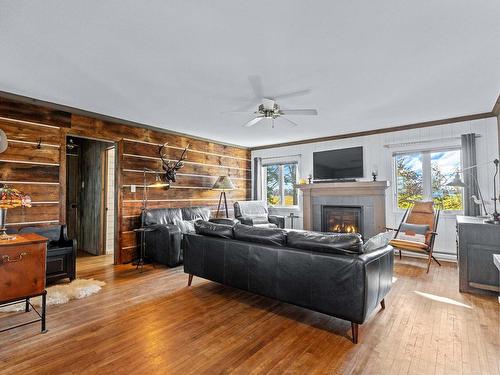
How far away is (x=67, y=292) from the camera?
320 cm

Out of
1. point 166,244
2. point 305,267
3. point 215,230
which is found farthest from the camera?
point 166,244

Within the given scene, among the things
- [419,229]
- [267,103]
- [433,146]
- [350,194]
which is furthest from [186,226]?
[433,146]

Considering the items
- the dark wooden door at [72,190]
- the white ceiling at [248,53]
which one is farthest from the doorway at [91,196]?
the white ceiling at [248,53]

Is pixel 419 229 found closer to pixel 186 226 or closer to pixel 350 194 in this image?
pixel 350 194

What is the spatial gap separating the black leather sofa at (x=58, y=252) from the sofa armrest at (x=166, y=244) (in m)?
1.17


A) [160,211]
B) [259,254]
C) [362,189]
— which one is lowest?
[259,254]

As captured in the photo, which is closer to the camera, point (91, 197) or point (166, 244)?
point (166, 244)

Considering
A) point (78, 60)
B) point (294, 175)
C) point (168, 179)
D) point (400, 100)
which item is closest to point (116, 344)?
point (78, 60)

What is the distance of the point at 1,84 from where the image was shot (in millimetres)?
3168

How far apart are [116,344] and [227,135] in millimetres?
4447

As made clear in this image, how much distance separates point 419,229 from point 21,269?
16.8 ft

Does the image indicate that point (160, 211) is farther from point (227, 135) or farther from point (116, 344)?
point (116, 344)

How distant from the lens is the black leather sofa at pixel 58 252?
3.53 meters

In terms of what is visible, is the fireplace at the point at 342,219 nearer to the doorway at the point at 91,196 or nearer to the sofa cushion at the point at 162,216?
the sofa cushion at the point at 162,216
